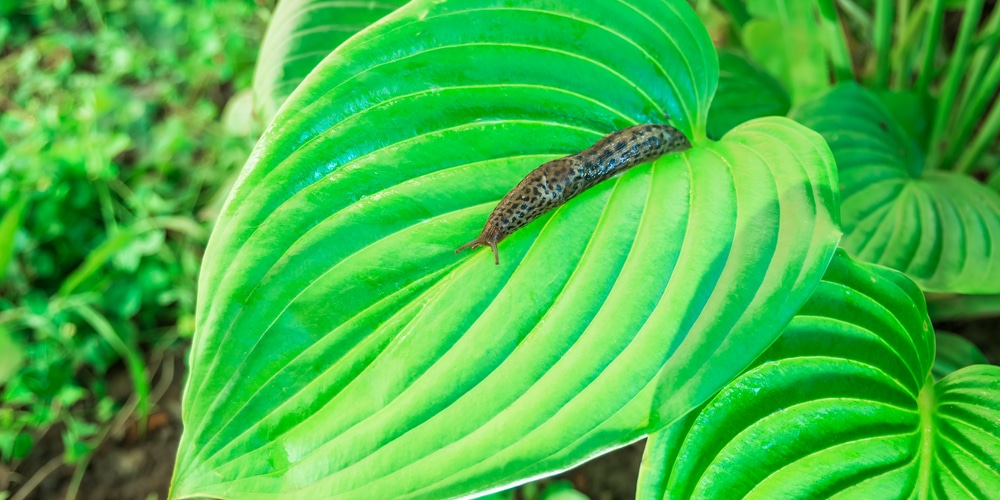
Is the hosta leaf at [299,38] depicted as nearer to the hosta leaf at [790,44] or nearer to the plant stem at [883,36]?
the hosta leaf at [790,44]

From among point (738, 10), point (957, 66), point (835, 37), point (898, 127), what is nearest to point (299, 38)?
point (738, 10)

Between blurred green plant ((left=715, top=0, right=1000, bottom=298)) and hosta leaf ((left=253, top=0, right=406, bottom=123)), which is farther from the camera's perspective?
hosta leaf ((left=253, top=0, right=406, bottom=123))

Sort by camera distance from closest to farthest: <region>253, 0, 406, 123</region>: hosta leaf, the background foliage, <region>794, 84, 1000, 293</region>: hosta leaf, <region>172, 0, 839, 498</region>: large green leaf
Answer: <region>172, 0, 839, 498</region>: large green leaf → <region>794, 84, 1000, 293</region>: hosta leaf → <region>253, 0, 406, 123</region>: hosta leaf → the background foliage

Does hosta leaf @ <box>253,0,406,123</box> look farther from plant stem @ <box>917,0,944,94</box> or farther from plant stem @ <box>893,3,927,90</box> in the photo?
plant stem @ <box>893,3,927,90</box>

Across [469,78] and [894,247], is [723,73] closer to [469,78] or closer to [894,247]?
[894,247]

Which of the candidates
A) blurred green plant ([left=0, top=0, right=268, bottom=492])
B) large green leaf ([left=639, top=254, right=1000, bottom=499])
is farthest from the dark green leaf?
large green leaf ([left=639, top=254, right=1000, bottom=499])

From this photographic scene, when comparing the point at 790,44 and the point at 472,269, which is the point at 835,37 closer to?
the point at 790,44
